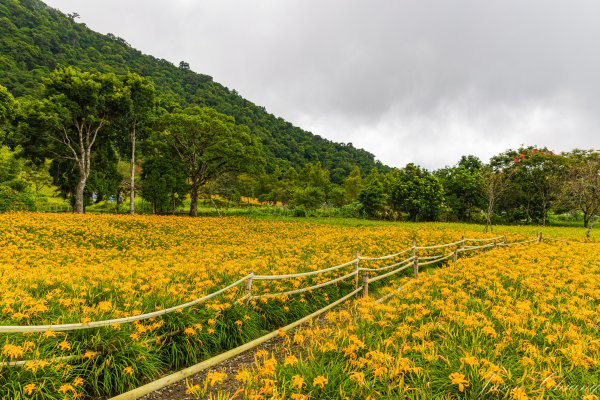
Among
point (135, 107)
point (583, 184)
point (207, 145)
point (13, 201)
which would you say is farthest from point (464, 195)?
point (13, 201)

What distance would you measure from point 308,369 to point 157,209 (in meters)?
32.3

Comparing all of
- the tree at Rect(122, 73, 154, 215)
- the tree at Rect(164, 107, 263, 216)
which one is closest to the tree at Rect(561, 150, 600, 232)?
the tree at Rect(164, 107, 263, 216)

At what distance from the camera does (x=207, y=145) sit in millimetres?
30875

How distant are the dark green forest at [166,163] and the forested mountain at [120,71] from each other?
0.46m

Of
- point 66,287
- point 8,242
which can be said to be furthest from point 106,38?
point 66,287

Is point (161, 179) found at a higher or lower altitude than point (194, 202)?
higher

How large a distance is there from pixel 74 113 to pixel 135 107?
514cm

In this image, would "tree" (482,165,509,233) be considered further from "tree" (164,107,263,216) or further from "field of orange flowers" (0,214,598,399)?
"tree" (164,107,263,216)

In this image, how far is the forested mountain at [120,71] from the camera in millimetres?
58500

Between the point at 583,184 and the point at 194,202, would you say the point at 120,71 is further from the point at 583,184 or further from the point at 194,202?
the point at 583,184

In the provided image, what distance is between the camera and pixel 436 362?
3.47 m

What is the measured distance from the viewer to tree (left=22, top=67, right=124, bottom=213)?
2155cm

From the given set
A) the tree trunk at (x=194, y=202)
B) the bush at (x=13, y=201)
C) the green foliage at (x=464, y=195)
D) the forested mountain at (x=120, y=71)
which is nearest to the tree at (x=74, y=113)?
the bush at (x=13, y=201)

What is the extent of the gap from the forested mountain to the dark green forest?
46cm
